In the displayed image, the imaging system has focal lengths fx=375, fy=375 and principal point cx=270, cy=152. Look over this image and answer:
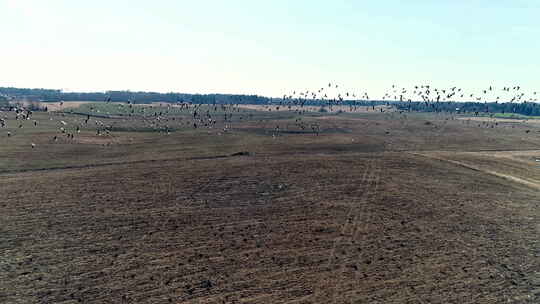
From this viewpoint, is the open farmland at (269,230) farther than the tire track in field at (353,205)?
No

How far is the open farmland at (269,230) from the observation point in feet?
77.4

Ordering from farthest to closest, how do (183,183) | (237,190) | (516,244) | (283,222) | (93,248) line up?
1. (183,183)
2. (237,190)
3. (283,222)
4. (516,244)
5. (93,248)

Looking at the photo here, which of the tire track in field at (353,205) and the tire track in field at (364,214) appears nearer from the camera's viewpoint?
the tire track in field at (364,214)

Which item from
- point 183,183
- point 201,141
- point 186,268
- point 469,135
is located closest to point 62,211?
point 183,183

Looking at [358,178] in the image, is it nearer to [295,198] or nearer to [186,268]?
[295,198]

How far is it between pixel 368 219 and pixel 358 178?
17.2 metres

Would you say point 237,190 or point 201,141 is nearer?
point 237,190

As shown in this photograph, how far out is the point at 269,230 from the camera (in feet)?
108

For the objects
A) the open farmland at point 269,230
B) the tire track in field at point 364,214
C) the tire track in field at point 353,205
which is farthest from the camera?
the tire track in field at point 353,205

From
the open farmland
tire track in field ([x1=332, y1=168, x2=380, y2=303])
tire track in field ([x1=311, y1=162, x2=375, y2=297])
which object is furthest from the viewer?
tire track in field ([x1=311, y1=162, x2=375, y2=297])

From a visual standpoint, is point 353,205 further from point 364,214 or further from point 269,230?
point 269,230

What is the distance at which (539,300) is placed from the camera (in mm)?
22328

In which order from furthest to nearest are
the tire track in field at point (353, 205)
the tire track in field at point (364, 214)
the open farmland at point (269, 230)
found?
the tire track in field at point (353, 205) < the tire track in field at point (364, 214) < the open farmland at point (269, 230)

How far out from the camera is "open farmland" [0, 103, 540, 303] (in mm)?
23594
